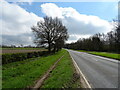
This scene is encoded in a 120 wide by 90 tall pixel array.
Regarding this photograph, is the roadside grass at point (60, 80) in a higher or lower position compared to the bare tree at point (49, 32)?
lower

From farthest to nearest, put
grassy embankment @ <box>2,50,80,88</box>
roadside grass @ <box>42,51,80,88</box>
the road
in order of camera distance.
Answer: the road < grassy embankment @ <box>2,50,80,88</box> < roadside grass @ <box>42,51,80,88</box>

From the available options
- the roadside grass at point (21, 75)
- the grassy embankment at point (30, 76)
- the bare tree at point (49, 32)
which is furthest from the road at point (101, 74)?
the bare tree at point (49, 32)

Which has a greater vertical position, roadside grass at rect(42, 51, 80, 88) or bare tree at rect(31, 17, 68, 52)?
bare tree at rect(31, 17, 68, 52)

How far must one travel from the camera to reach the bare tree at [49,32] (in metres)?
37.6

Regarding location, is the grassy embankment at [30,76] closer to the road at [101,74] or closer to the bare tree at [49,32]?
the road at [101,74]

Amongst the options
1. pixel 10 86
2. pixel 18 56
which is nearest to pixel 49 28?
pixel 18 56

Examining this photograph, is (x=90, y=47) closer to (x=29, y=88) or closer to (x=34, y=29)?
(x=34, y=29)

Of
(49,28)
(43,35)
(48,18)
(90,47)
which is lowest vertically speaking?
(90,47)

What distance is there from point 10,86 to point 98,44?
77535 millimetres

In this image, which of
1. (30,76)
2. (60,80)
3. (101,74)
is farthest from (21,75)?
(101,74)

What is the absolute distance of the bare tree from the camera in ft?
123

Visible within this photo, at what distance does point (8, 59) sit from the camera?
1648cm

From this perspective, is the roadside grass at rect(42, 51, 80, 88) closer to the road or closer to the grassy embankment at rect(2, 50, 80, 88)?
the grassy embankment at rect(2, 50, 80, 88)

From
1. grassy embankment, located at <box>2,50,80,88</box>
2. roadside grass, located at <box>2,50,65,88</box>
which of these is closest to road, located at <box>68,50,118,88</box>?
grassy embankment, located at <box>2,50,80,88</box>
